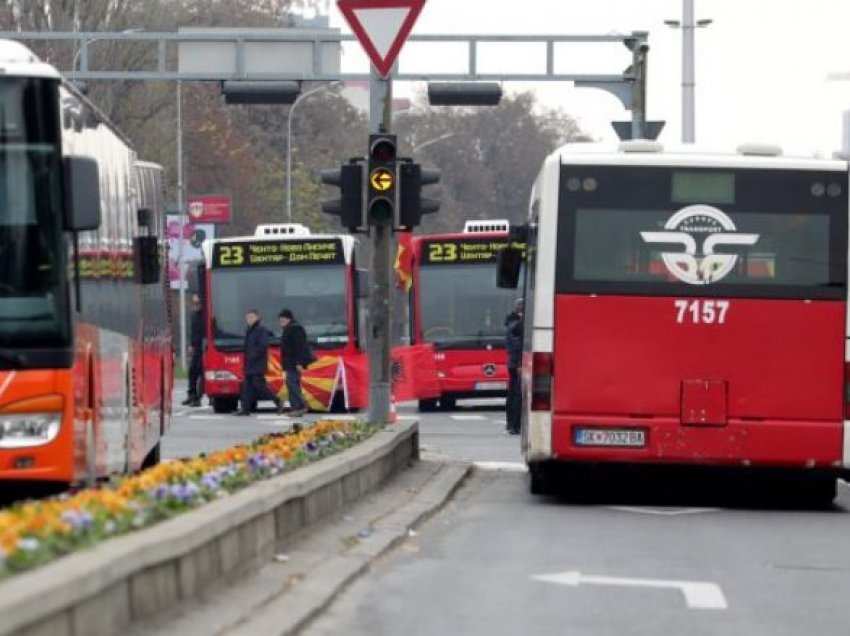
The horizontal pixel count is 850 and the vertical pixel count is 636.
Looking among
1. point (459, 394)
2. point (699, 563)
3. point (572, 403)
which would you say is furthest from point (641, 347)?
point (459, 394)

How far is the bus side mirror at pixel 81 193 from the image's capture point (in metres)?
14.1

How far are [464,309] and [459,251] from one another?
42.8 inches

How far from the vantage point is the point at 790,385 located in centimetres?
1897

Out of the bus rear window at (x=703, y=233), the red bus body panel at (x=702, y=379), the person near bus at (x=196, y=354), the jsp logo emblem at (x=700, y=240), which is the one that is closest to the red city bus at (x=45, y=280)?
the red bus body panel at (x=702, y=379)

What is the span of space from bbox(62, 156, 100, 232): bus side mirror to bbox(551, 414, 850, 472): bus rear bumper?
5.67 meters

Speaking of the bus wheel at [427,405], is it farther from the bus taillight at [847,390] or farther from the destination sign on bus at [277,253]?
the bus taillight at [847,390]

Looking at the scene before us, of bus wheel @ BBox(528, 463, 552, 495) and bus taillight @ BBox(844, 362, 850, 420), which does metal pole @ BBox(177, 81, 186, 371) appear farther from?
bus taillight @ BBox(844, 362, 850, 420)

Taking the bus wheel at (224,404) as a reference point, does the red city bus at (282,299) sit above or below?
above

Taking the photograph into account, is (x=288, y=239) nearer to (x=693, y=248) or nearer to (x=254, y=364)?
(x=254, y=364)

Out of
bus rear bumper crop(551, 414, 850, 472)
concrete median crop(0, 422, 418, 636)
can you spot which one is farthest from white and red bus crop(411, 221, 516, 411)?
concrete median crop(0, 422, 418, 636)

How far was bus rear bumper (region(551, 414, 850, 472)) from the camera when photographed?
741 inches

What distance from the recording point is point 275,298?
4225 centimetres

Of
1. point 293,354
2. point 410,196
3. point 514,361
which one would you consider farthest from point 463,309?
point 410,196

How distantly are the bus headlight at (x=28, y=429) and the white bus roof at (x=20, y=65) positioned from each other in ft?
6.33
